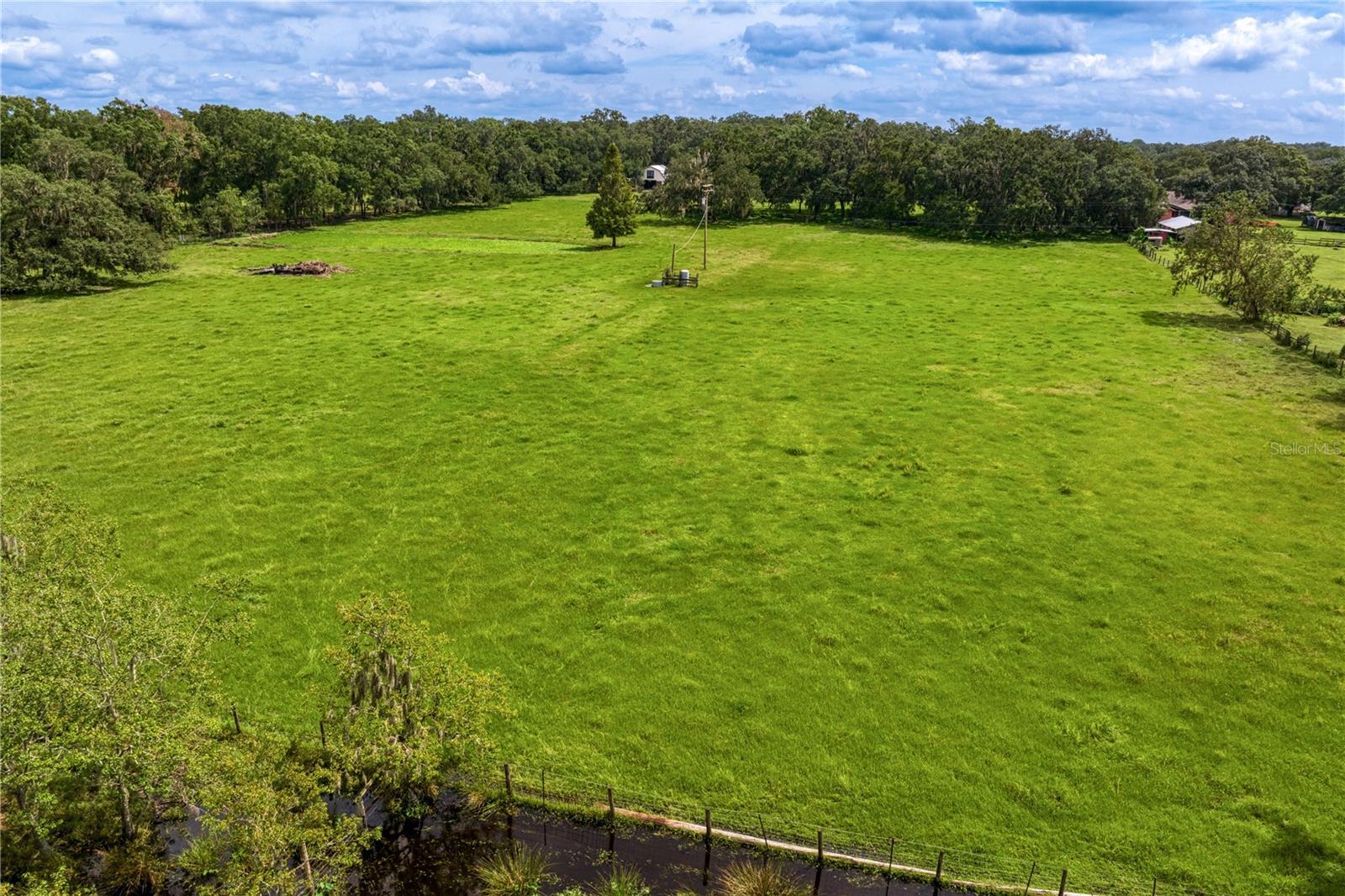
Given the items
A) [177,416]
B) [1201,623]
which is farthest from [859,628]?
[177,416]

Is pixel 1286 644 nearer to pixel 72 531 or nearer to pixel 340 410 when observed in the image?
pixel 72 531

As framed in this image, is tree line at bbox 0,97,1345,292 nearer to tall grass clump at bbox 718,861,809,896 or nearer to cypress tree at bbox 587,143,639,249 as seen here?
cypress tree at bbox 587,143,639,249

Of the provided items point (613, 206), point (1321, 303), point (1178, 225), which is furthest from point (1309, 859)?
point (1178, 225)

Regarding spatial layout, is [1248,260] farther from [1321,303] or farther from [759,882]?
[759,882]

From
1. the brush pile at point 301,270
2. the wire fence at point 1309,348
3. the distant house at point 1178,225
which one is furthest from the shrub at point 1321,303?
the brush pile at point 301,270

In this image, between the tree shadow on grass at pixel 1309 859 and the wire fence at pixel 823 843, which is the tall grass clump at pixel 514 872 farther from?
the tree shadow on grass at pixel 1309 859

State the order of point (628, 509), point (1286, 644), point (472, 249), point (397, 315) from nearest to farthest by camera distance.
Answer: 1. point (1286, 644)
2. point (628, 509)
3. point (397, 315)
4. point (472, 249)
